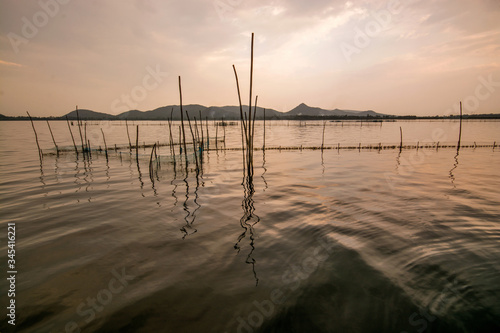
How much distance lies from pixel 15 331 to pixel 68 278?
1136 mm

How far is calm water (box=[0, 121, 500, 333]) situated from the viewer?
348cm

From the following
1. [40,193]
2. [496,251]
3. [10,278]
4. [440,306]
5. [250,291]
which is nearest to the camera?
[440,306]

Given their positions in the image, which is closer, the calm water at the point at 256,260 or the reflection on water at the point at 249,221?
the calm water at the point at 256,260

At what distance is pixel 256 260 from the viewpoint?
4.90 meters

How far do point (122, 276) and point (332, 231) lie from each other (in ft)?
16.4

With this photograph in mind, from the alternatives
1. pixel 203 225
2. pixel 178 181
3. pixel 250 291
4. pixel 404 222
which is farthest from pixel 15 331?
pixel 178 181

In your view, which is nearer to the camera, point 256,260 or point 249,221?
point 256,260

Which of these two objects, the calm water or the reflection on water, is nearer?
the calm water

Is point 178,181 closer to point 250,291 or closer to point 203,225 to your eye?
point 203,225

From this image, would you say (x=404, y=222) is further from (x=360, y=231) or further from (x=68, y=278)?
(x=68, y=278)

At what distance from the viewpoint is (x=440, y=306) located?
359 cm

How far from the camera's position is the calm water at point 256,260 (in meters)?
3.48

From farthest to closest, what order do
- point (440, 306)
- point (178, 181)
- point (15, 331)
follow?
1. point (178, 181)
2. point (440, 306)
3. point (15, 331)

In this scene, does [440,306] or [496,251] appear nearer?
[440,306]
